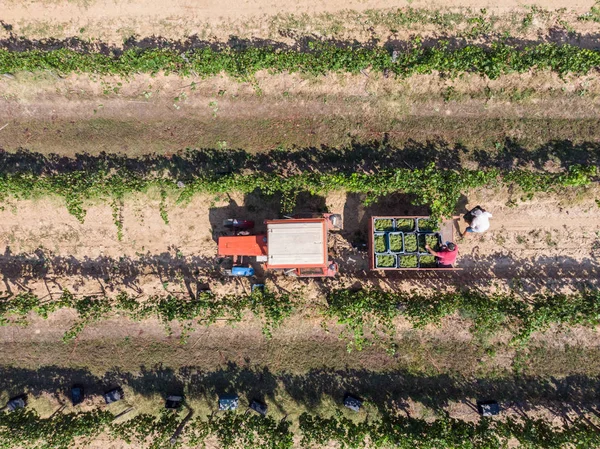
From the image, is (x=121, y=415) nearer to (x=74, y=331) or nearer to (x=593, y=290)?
(x=74, y=331)

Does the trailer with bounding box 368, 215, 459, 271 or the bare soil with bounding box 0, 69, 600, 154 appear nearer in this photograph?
the trailer with bounding box 368, 215, 459, 271

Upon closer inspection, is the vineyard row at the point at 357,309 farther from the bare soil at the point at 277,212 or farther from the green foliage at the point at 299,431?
the green foliage at the point at 299,431

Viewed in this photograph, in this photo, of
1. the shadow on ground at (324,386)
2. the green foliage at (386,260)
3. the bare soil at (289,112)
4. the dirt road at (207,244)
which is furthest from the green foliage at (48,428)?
the green foliage at (386,260)

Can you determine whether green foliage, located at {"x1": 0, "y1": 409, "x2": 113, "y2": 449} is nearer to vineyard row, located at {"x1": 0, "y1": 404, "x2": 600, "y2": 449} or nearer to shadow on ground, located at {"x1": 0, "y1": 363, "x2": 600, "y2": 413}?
vineyard row, located at {"x1": 0, "y1": 404, "x2": 600, "y2": 449}

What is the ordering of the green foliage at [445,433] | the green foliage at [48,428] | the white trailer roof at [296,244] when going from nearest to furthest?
the white trailer roof at [296,244] → the green foliage at [445,433] → the green foliage at [48,428]

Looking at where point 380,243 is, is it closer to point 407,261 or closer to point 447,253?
point 407,261

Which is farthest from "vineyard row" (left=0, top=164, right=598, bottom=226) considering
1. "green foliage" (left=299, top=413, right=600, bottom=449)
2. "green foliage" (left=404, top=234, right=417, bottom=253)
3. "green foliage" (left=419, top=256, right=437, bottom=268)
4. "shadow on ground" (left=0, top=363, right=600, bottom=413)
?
"green foliage" (left=299, top=413, right=600, bottom=449)
